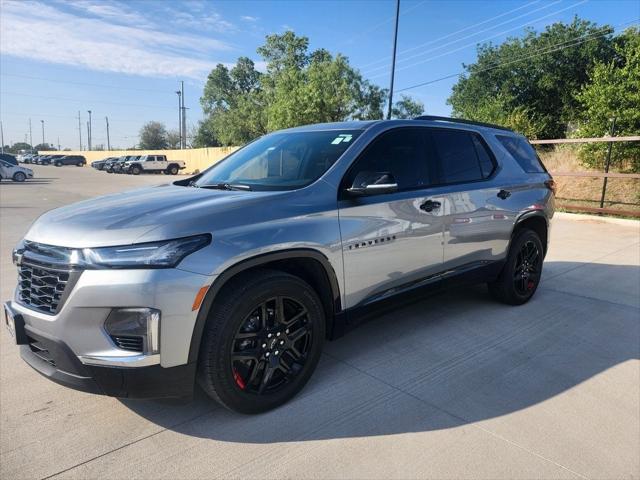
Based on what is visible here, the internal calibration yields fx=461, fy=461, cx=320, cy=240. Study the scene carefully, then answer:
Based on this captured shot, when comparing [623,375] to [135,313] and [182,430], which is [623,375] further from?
[135,313]

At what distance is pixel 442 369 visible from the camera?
3.46 metres

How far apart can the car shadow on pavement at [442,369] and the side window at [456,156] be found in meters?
1.38

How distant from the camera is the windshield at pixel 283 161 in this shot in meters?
3.30

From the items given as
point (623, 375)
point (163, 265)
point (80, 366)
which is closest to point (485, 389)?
point (623, 375)

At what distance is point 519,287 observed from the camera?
4902 millimetres

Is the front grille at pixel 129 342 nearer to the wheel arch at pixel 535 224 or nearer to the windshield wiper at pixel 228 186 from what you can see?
the windshield wiper at pixel 228 186

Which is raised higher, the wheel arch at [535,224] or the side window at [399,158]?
the side window at [399,158]

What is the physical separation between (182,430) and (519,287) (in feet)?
12.2

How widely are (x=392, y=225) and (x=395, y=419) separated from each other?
134 cm

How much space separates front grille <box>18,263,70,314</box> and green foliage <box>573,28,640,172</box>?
15.2 m

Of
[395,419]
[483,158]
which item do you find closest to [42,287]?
[395,419]

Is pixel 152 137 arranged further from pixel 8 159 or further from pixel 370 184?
pixel 370 184

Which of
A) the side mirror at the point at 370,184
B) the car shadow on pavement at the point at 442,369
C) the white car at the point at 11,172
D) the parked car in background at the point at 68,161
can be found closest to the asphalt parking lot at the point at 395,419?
the car shadow on pavement at the point at 442,369

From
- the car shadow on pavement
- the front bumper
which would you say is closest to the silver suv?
the front bumper
